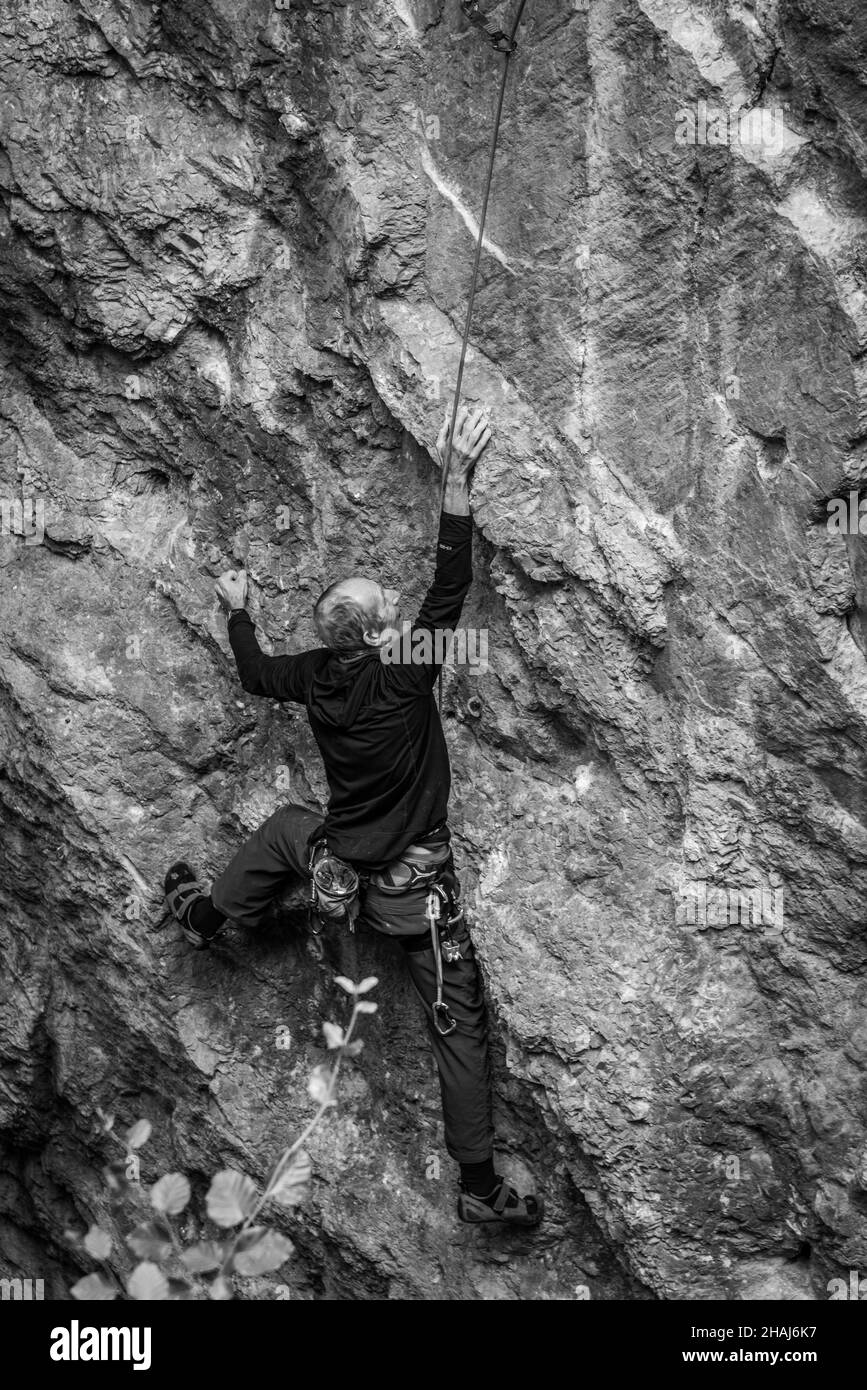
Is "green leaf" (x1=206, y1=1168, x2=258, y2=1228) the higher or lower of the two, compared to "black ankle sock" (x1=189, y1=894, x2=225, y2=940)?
lower

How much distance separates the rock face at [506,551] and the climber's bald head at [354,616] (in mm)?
513

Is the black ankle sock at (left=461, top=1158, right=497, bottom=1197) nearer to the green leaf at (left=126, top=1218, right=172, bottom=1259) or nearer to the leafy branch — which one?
the leafy branch

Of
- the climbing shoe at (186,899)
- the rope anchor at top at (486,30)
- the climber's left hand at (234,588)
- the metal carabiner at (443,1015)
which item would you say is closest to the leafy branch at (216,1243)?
the metal carabiner at (443,1015)

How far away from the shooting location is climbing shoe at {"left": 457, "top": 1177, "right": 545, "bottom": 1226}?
5184 mm

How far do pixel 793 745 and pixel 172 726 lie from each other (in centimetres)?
273

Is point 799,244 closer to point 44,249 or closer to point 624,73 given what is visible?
point 624,73

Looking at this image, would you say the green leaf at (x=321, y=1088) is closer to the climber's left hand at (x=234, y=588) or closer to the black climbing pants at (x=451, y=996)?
the black climbing pants at (x=451, y=996)

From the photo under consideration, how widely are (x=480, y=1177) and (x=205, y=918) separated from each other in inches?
61.8

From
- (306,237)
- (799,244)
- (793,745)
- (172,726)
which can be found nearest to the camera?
(799,244)

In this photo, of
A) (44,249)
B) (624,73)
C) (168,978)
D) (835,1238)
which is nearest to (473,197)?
(624,73)

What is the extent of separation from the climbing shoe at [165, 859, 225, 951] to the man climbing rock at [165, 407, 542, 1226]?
20 centimetres

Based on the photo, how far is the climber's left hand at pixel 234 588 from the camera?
5.57 metres

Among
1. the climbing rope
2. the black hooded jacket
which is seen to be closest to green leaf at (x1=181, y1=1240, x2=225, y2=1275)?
the black hooded jacket

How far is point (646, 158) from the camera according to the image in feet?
15.0
